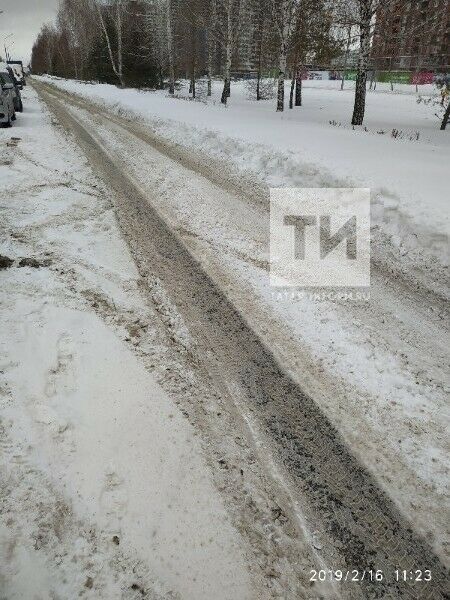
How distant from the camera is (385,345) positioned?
11.7 feet

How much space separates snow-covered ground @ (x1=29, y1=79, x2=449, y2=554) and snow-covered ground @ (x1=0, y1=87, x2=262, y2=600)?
47.1 inches

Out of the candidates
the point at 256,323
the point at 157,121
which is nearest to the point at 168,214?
the point at 256,323

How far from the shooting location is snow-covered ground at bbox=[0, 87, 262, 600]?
197 centimetres

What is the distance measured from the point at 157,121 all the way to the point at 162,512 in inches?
632

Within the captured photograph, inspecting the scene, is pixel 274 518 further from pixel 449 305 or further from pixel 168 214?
pixel 168 214

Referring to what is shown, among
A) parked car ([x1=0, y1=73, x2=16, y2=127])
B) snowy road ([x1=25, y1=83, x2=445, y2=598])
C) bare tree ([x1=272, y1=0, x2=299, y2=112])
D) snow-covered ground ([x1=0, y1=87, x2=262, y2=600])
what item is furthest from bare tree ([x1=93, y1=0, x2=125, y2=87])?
snow-covered ground ([x1=0, y1=87, x2=262, y2=600])

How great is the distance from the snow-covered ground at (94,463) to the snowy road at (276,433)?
0.24 meters

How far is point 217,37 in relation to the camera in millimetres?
26484

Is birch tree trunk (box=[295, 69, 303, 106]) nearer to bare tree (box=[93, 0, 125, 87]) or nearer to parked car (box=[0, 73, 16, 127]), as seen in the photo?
parked car (box=[0, 73, 16, 127])

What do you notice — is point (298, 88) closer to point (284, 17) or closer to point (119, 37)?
point (284, 17)

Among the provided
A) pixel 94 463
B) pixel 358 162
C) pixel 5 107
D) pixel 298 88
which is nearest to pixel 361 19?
pixel 358 162

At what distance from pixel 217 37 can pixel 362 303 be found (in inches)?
1161

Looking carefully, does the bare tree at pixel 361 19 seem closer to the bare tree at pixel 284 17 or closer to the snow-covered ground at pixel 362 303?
the bare tree at pixel 284 17
